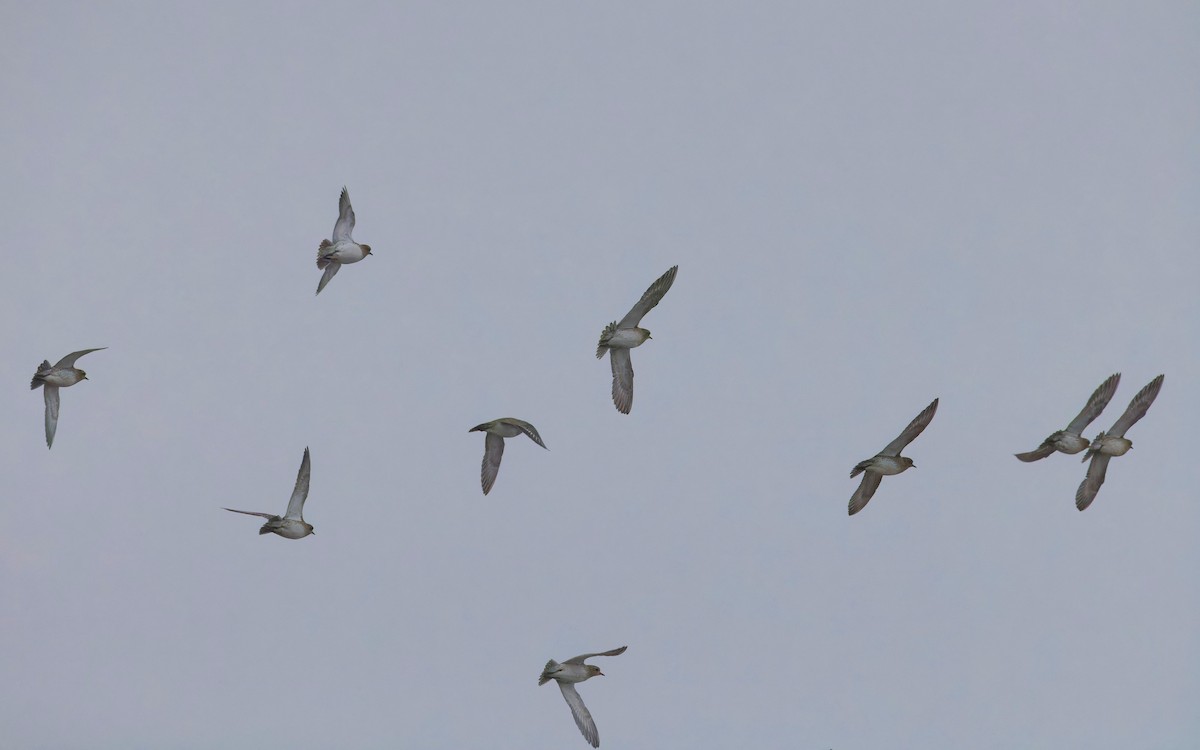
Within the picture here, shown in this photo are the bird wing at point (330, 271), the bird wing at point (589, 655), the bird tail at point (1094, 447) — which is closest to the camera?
the bird wing at point (589, 655)

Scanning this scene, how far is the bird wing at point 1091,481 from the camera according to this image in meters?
39.4

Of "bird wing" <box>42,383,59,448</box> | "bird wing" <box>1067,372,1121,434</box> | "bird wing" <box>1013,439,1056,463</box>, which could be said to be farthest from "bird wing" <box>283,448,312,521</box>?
"bird wing" <box>1067,372,1121,434</box>

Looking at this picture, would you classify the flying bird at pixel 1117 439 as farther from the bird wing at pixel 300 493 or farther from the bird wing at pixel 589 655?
the bird wing at pixel 300 493

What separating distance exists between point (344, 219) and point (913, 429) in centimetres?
1724

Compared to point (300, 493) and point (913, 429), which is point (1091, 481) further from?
point (300, 493)

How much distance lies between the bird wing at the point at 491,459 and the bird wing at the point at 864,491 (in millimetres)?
9830

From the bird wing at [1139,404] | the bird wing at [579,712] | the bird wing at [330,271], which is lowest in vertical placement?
the bird wing at [579,712]

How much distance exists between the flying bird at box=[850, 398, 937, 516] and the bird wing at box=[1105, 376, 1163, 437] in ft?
18.7

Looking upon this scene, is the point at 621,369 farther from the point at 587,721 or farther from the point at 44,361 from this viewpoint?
the point at 44,361

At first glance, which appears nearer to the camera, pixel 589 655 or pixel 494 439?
pixel 589 655

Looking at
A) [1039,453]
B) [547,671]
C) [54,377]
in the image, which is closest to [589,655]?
[547,671]

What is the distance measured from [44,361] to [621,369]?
16.8 meters

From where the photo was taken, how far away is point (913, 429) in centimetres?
3678

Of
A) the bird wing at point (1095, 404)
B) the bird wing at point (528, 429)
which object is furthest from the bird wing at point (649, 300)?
the bird wing at point (1095, 404)
